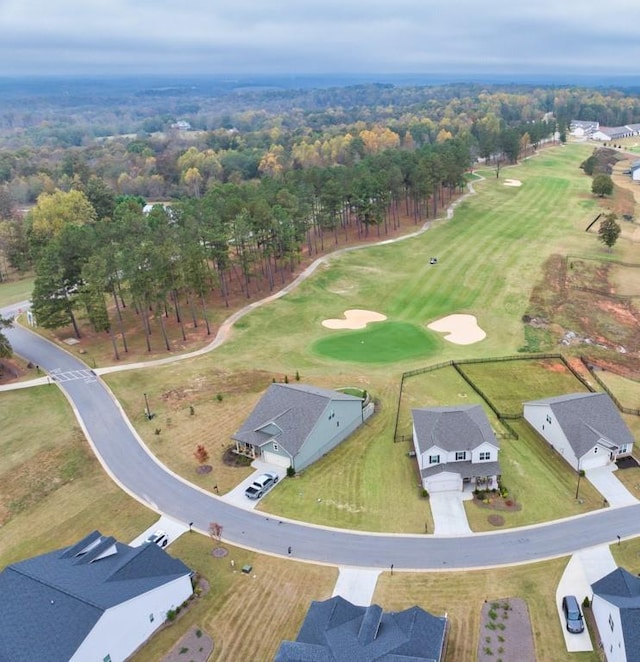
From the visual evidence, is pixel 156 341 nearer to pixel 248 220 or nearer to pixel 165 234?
pixel 165 234

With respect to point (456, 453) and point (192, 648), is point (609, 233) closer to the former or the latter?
point (456, 453)

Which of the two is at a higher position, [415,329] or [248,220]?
[248,220]

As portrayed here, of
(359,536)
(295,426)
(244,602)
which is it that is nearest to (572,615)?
(359,536)

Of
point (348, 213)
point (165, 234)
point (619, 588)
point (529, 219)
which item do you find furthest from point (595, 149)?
point (619, 588)

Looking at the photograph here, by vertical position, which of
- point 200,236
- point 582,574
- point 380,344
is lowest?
point 380,344

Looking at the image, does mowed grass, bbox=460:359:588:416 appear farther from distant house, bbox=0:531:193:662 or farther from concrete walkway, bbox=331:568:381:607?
distant house, bbox=0:531:193:662

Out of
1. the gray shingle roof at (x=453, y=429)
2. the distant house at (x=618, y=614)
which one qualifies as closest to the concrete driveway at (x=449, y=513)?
the gray shingle roof at (x=453, y=429)
